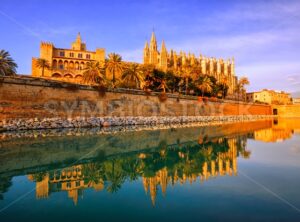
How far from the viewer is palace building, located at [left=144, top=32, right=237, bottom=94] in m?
76.7

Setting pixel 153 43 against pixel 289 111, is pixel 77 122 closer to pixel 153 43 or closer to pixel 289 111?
pixel 153 43

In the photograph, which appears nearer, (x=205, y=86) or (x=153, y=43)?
(x=205, y=86)

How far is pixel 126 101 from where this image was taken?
105 ft

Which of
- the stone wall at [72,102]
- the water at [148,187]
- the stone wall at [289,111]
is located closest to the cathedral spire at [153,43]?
the stone wall at [72,102]

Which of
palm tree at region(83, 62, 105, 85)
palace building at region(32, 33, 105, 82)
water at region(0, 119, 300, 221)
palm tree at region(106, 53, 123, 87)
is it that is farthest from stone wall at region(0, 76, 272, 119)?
palace building at region(32, 33, 105, 82)

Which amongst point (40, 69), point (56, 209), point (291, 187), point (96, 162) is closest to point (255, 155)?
point (291, 187)

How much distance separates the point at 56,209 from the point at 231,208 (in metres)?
3.42

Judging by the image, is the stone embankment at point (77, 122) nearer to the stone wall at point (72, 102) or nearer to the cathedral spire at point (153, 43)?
the stone wall at point (72, 102)

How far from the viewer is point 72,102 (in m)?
26.2

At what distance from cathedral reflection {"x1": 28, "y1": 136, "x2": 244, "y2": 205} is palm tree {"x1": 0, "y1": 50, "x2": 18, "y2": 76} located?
106 feet

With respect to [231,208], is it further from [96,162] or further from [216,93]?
[216,93]

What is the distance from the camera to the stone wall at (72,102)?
21.6m

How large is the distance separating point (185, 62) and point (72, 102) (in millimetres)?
61400

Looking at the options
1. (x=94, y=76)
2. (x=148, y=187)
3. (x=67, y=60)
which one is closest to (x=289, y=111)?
(x=94, y=76)
